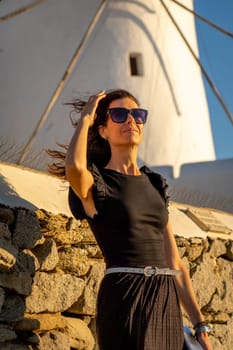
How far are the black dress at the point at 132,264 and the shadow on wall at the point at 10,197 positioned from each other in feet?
2.20

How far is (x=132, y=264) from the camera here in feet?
7.00

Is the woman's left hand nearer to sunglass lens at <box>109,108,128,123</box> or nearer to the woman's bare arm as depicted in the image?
the woman's bare arm

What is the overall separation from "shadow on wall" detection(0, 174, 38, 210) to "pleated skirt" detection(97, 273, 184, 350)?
2.71 ft

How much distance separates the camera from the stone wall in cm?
271

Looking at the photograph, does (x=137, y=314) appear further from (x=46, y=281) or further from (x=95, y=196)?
(x=46, y=281)

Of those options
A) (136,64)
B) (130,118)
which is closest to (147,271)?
(130,118)

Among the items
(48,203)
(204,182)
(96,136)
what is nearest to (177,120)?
(204,182)

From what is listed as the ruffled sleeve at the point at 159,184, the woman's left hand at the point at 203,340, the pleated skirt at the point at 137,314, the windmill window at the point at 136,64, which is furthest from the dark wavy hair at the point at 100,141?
the windmill window at the point at 136,64

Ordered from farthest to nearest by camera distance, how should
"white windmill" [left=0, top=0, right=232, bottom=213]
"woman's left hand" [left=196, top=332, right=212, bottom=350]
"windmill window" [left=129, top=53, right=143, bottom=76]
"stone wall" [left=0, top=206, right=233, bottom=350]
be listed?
"windmill window" [left=129, top=53, right=143, bottom=76]
"white windmill" [left=0, top=0, right=232, bottom=213]
"stone wall" [left=0, top=206, right=233, bottom=350]
"woman's left hand" [left=196, top=332, right=212, bottom=350]

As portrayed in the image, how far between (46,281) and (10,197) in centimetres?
38

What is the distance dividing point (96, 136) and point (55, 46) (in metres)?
6.04

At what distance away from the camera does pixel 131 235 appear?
2.15m

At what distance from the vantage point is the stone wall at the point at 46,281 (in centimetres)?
271

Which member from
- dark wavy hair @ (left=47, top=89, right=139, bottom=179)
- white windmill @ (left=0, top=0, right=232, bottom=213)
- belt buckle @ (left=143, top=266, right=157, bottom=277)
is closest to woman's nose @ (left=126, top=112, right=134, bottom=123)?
dark wavy hair @ (left=47, top=89, right=139, bottom=179)
